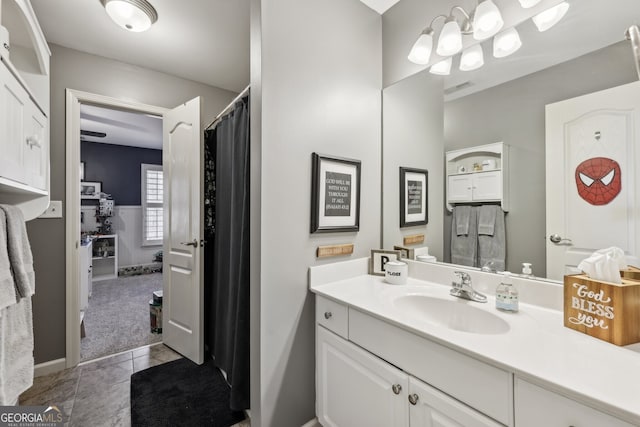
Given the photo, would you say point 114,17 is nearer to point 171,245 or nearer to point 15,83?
point 15,83

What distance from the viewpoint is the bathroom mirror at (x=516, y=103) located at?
994 mm

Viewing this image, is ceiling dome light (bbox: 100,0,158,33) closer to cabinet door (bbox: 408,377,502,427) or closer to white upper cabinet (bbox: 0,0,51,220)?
white upper cabinet (bbox: 0,0,51,220)

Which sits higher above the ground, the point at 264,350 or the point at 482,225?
the point at 482,225

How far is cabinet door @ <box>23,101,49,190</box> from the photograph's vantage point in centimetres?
→ 117

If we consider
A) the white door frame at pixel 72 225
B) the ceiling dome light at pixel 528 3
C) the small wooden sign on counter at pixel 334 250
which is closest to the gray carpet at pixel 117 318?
the white door frame at pixel 72 225

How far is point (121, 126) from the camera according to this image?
4113 millimetres

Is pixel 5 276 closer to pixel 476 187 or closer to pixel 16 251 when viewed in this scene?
pixel 16 251

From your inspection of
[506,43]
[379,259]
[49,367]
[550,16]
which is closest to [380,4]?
[506,43]

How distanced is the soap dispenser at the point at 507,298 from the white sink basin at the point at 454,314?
0.07 metres

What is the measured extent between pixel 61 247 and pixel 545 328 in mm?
3031

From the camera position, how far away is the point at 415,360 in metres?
0.92

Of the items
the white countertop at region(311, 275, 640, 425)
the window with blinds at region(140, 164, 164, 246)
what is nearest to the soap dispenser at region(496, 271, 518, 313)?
the white countertop at region(311, 275, 640, 425)

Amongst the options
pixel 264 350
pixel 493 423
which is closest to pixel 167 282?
pixel 264 350

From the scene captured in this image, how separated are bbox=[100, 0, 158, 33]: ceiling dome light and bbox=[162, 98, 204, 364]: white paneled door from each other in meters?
0.54
